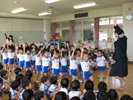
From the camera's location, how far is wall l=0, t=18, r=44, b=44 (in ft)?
31.7

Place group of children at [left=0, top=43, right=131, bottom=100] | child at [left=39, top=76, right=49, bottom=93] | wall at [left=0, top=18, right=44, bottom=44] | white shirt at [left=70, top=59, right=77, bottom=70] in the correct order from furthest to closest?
wall at [left=0, top=18, right=44, bottom=44]
white shirt at [left=70, top=59, right=77, bottom=70]
child at [left=39, top=76, right=49, bottom=93]
group of children at [left=0, top=43, right=131, bottom=100]

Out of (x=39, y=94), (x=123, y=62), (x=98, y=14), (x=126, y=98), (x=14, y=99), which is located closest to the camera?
(x=126, y=98)

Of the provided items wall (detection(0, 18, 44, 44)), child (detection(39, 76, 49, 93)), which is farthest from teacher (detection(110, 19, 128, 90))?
wall (detection(0, 18, 44, 44))

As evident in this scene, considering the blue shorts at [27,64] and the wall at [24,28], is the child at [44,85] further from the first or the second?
the wall at [24,28]

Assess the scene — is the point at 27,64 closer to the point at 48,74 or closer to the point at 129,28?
the point at 48,74

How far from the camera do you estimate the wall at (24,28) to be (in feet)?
31.7

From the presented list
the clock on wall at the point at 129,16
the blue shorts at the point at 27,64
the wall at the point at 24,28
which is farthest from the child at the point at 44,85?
the wall at the point at 24,28

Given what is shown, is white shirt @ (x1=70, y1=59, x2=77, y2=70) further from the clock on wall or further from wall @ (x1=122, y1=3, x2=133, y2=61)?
the clock on wall

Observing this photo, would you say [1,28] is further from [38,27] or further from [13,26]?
[38,27]

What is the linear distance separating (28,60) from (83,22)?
609cm

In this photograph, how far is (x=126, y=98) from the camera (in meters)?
1.73

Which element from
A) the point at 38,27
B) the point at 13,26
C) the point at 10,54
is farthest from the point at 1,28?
the point at 10,54

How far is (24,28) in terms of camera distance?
420 inches

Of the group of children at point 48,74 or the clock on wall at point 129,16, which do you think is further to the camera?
the clock on wall at point 129,16
